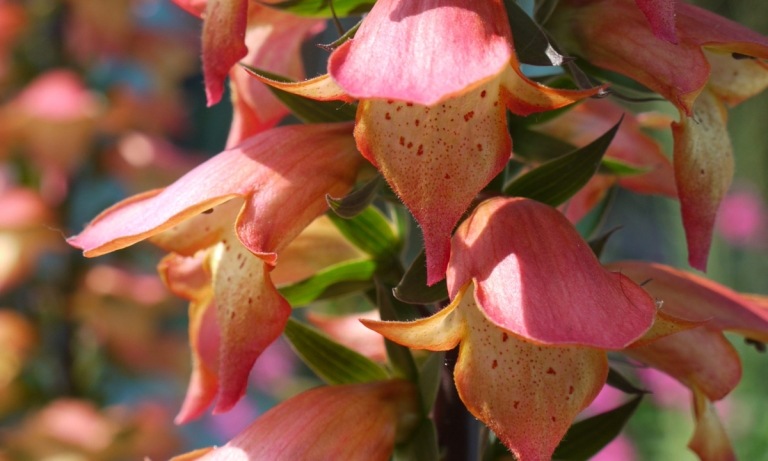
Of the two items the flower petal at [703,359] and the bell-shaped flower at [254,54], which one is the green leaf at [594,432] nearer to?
the flower petal at [703,359]

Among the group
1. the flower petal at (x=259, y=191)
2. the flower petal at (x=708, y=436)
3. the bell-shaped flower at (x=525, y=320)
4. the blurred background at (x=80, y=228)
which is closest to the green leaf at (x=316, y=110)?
the flower petal at (x=259, y=191)

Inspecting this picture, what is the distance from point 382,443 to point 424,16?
21 centimetres

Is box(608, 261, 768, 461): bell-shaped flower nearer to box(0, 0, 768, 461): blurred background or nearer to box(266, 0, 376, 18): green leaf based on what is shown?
box(266, 0, 376, 18): green leaf

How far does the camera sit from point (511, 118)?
19.2 inches

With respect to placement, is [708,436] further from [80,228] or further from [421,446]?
[80,228]

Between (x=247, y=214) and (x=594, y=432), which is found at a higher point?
(x=247, y=214)

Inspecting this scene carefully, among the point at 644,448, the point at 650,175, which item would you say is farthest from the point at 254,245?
the point at 644,448

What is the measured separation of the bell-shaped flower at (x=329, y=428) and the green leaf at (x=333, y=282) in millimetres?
60

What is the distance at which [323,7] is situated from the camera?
0.48m

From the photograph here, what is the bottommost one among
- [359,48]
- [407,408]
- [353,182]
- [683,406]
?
[683,406]

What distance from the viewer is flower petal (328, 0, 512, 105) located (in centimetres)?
33

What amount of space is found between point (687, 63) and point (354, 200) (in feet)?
0.51

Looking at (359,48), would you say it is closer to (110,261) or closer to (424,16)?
(424,16)

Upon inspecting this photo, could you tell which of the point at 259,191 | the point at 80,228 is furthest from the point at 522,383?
the point at 80,228
